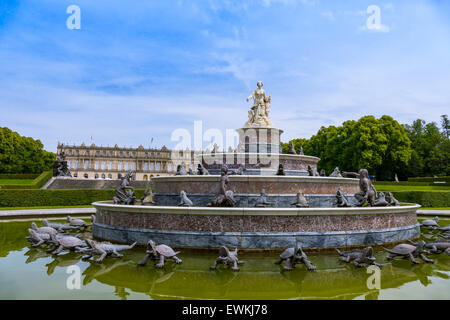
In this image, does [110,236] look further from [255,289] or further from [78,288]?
[255,289]

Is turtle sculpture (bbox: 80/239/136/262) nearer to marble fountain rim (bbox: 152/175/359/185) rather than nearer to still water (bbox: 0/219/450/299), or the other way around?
still water (bbox: 0/219/450/299)

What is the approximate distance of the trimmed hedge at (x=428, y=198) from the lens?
84.7 ft

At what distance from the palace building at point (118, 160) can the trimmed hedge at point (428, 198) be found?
89521mm

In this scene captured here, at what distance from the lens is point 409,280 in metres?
6.86

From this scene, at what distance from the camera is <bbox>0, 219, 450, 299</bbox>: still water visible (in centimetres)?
591

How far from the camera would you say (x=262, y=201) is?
11359 mm

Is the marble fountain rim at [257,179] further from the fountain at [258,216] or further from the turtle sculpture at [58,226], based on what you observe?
the turtle sculpture at [58,226]

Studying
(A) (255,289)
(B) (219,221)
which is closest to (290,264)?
(A) (255,289)

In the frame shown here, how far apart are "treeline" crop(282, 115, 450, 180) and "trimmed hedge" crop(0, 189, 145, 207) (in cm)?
3822

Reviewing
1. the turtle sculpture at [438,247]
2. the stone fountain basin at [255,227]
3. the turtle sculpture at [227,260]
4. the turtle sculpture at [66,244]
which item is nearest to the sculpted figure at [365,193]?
the stone fountain basin at [255,227]

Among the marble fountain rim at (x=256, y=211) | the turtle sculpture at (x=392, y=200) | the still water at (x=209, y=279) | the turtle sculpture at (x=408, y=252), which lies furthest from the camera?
the turtle sculpture at (x=392, y=200)

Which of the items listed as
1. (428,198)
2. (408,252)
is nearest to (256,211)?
(408,252)

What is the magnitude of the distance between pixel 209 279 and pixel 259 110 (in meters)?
17.4

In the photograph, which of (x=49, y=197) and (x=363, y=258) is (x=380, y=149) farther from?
(x=363, y=258)
